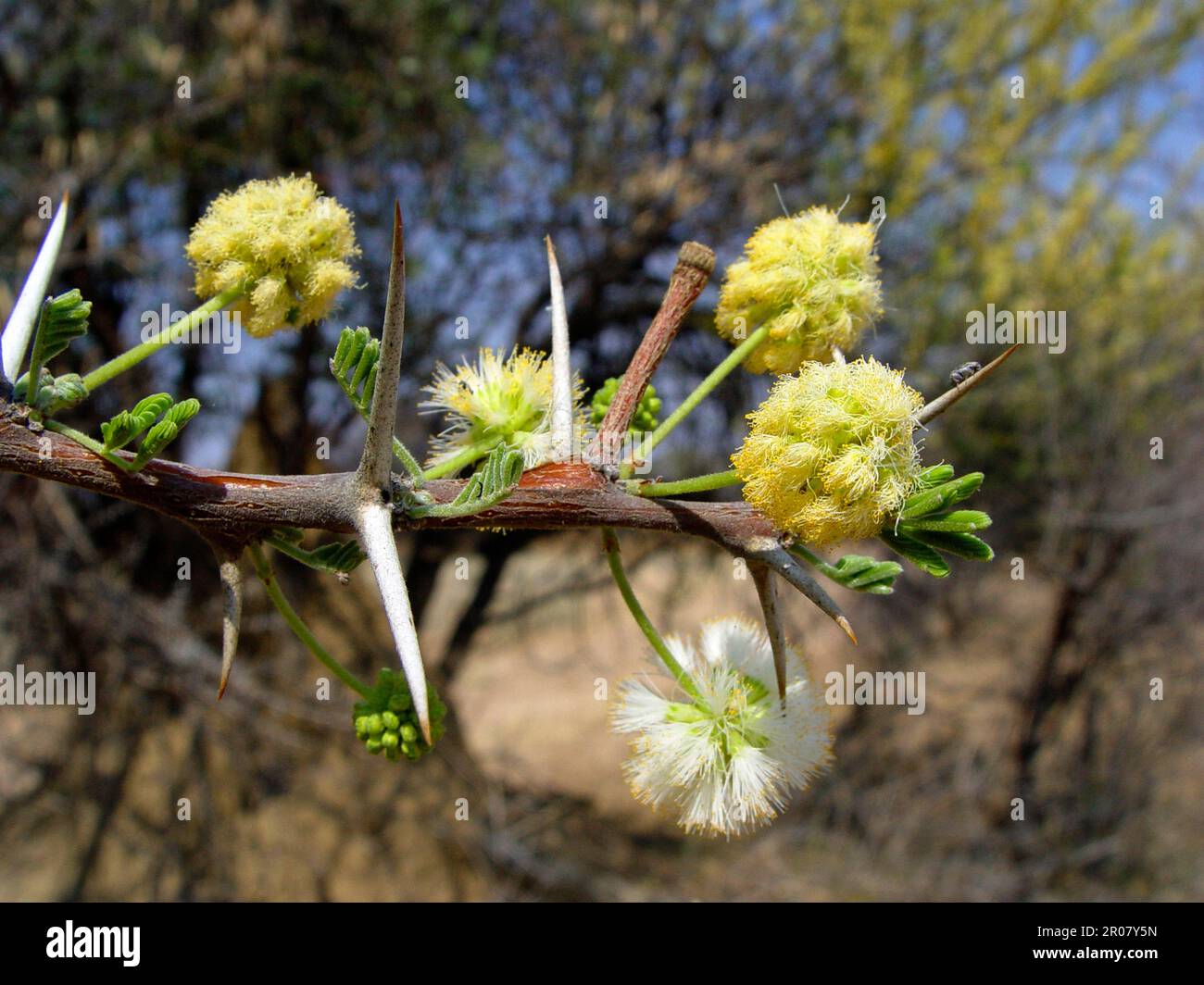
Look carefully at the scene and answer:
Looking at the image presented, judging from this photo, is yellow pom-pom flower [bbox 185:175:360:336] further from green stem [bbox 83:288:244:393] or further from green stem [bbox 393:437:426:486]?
green stem [bbox 393:437:426:486]

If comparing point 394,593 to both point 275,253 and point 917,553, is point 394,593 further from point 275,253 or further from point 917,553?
point 275,253

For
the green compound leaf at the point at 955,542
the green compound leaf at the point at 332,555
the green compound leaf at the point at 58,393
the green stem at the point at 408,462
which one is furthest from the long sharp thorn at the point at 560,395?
the green compound leaf at the point at 58,393

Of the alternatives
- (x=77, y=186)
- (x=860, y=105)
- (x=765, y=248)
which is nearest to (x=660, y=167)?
(x=860, y=105)

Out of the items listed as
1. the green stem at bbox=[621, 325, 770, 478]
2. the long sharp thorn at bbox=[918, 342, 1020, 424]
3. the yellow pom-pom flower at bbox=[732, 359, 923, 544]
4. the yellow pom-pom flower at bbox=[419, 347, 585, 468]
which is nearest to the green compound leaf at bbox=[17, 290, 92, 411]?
the yellow pom-pom flower at bbox=[419, 347, 585, 468]

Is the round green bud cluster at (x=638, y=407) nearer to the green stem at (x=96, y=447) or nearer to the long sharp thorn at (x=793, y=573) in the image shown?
the long sharp thorn at (x=793, y=573)

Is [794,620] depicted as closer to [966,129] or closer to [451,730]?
[451,730]

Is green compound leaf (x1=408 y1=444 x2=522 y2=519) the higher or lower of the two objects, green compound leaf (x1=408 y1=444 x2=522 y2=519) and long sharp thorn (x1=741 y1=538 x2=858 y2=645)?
the higher

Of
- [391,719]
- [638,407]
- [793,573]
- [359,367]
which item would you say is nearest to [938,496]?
[793,573]
